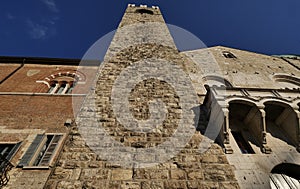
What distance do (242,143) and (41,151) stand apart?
614 cm

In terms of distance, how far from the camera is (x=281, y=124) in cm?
555

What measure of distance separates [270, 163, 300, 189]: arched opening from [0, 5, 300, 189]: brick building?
0.03 meters

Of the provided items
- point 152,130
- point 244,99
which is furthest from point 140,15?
point 152,130

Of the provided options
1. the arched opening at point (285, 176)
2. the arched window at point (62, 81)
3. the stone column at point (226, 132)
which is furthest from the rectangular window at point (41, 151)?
the arched opening at point (285, 176)

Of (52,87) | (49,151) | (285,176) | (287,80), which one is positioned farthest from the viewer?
(52,87)

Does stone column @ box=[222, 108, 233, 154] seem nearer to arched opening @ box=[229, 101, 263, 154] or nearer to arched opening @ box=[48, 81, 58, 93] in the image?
arched opening @ box=[229, 101, 263, 154]

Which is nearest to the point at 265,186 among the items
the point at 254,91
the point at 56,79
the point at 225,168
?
the point at 225,168

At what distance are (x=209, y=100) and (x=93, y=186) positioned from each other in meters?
3.46

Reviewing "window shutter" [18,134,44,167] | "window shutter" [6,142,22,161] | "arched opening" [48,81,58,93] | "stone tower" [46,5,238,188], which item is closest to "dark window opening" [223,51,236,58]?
"stone tower" [46,5,238,188]

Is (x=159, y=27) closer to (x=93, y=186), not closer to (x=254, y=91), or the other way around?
(x=254, y=91)

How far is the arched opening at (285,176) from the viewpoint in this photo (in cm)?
436

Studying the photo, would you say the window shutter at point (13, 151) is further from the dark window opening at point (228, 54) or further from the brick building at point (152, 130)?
the dark window opening at point (228, 54)

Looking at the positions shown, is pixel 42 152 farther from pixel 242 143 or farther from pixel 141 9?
pixel 141 9

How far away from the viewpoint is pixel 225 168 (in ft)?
11.3
